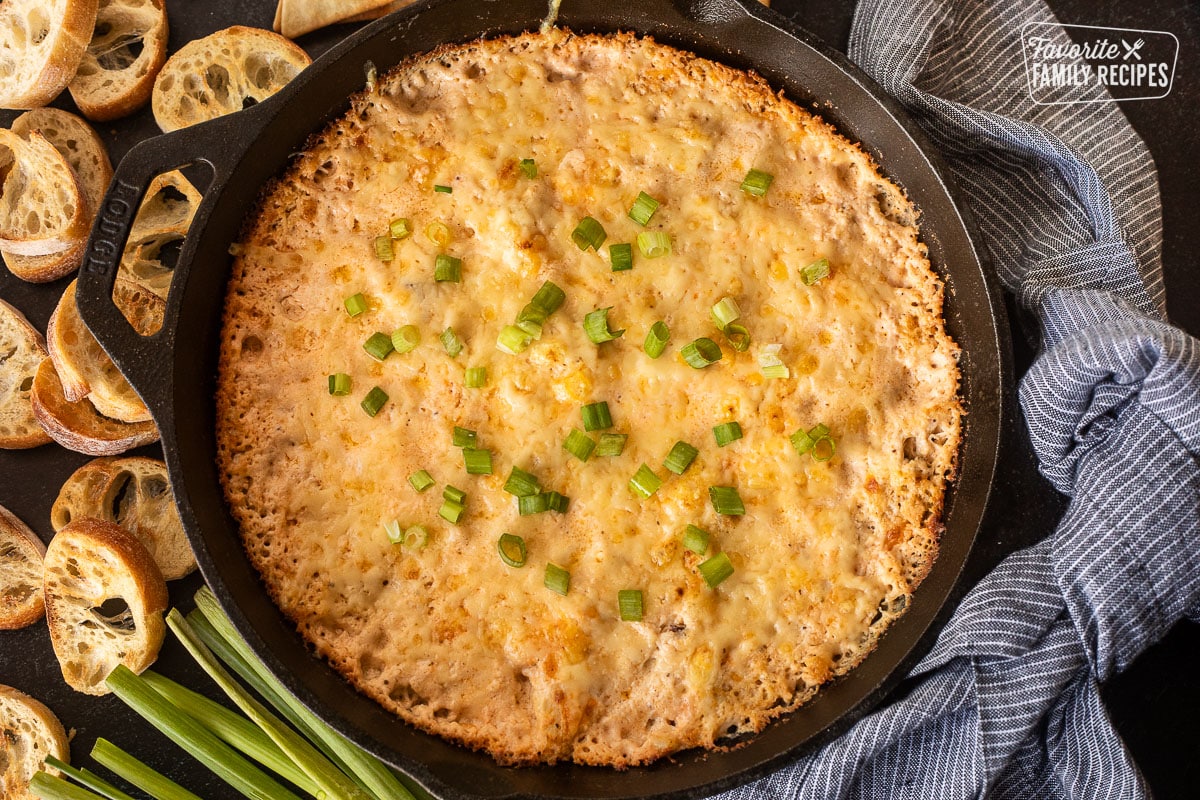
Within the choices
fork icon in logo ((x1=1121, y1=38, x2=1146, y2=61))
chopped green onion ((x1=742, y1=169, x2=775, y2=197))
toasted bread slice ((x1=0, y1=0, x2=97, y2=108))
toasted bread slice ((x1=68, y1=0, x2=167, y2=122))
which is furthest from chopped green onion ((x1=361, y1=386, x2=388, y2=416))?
fork icon in logo ((x1=1121, y1=38, x2=1146, y2=61))

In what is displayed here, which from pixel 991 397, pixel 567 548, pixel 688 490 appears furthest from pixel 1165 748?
pixel 567 548

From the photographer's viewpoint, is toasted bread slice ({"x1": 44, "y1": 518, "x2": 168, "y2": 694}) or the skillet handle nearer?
the skillet handle

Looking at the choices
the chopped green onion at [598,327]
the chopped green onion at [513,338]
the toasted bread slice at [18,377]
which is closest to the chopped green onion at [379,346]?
the chopped green onion at [513,338]

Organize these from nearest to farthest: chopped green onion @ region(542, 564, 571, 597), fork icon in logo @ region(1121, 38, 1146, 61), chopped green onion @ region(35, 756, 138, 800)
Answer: chopped green onion @ region(542, 564, 571, 597) < chopped green onion @ region(35, 756, 138, 800) < fork icon in logo @ region(1121, 38, 1146, 61)

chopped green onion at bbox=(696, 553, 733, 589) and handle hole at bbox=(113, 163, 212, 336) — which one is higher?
chopped green onion at bbox=(696, 553, 733, 589)

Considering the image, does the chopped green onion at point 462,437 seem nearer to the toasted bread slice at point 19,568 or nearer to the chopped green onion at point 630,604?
the chopped green onion at point 630,604

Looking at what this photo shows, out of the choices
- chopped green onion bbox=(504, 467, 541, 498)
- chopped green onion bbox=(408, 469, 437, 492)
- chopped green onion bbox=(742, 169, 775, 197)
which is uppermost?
chopped green onion bbox=(742, 169, 775, 197)

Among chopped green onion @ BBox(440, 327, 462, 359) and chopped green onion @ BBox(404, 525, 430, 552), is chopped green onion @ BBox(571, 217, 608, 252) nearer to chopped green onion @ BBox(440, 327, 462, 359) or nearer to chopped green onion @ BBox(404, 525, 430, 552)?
chopped green onion @ BBox(440, 327, 462, 359)

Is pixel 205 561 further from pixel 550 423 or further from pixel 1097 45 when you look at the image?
pixel 1097 45
